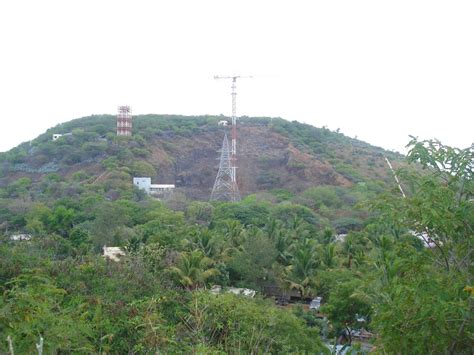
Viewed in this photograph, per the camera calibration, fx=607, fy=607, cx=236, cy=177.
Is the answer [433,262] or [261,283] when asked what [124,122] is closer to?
[261,283]

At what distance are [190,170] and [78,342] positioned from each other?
56.5 m

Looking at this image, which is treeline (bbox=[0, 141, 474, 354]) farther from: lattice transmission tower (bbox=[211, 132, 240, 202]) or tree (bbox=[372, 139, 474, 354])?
lattice transmission tower (bbox=[211, 132, 240, 202])

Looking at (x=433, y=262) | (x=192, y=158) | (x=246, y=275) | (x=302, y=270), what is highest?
(x=192, y=158)

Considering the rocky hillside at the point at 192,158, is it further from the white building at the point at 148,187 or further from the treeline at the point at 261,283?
the treeline at the point at 261,283

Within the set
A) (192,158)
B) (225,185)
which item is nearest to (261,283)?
(225,185)

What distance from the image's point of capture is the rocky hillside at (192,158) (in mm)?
59438

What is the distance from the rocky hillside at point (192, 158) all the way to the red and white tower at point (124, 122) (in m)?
1.13

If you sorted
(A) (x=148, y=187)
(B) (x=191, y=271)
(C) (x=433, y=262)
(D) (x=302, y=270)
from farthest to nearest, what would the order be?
1. (A) (x=148, y=187)
2. (D) (x=302, y=270)
3. (B) (x=191, y=271)
4. (C) (x=433, y=262)

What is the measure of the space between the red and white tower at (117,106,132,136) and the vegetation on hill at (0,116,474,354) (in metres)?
23.0

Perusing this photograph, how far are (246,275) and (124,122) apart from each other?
44677 millimetres

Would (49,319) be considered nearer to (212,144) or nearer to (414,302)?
(414,302)

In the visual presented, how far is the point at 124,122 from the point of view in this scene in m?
65.2

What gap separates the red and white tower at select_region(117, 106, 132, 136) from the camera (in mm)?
63375

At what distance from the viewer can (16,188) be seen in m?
52.6
